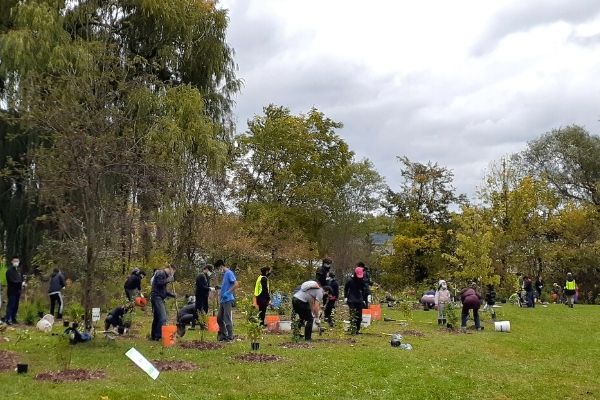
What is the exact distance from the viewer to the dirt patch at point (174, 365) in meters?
10.7

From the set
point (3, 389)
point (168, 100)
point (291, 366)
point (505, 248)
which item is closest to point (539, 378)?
point (291, 366)

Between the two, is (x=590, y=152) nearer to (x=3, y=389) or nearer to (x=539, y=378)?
(x=539, y=378)

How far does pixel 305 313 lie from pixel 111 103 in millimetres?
6584

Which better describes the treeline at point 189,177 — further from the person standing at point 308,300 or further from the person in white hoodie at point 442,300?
the person in white hoodie at point 442,300

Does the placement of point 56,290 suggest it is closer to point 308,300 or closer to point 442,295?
point 308,300

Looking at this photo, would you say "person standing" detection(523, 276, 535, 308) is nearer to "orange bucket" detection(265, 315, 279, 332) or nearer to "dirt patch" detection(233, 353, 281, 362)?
"orange bucket" detection(265, 315, 279, 332)

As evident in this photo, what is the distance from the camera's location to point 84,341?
42.5 feet

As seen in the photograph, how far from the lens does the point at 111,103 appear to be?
600 inches

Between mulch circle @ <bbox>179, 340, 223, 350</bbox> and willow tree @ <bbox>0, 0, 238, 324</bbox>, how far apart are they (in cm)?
225

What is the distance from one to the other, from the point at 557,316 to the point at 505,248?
40.2 ft

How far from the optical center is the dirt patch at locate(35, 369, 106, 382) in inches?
381

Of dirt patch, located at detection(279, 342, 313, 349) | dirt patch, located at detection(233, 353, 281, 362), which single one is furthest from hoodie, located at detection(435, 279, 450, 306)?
dirt patch, located at detection(233, 353, 281, 362)

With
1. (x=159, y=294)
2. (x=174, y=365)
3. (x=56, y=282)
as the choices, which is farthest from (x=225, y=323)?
(x=56, y=282)

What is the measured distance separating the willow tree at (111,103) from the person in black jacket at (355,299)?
5142 mm
